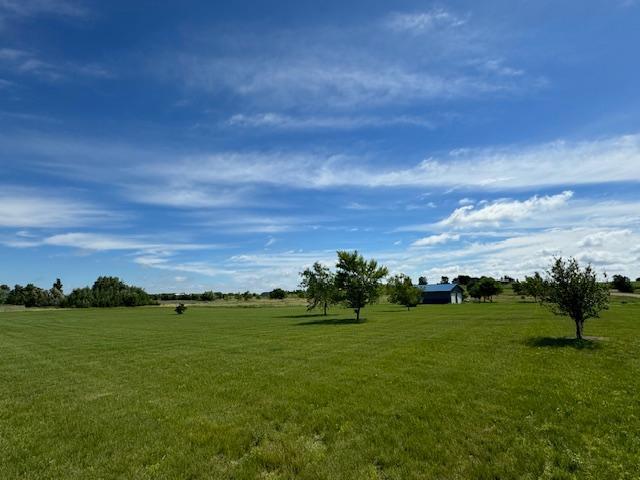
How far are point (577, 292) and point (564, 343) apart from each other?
3575mm

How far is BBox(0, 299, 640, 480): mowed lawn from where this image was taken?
786 cm

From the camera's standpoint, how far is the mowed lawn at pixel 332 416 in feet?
25.8

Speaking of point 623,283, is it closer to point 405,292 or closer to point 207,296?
point 405,292

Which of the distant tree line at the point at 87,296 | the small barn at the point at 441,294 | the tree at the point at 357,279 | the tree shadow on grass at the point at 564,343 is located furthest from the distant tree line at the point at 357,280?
the distant tree line at the point at 87,296

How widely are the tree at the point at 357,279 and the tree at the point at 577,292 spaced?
2533 centimetres

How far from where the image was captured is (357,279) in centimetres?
4953

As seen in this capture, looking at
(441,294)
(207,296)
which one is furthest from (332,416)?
(207,296)

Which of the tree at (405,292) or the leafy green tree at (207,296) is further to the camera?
the leafy green tree at (207,296)

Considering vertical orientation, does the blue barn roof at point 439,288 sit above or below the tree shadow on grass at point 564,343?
above

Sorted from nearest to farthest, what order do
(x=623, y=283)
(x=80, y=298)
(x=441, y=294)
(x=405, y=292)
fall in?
(x=405, y=292)
(x=623, y=283)
(x=441, y=294)
(x=80, y=298)

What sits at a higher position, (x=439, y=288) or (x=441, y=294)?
(x=439, y=288)

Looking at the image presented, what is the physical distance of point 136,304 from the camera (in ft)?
484

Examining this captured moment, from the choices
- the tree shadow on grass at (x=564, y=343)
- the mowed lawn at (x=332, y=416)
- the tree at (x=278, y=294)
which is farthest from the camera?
the tree at (x=278, y=294)

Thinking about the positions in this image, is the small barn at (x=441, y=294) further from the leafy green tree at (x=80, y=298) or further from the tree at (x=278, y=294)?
the leafy green tree at (x=80, y=298)
